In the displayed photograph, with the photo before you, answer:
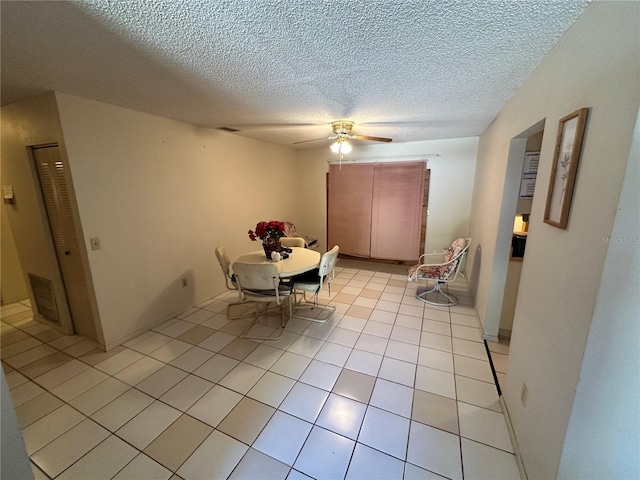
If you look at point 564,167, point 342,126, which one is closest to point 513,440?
point 564,167

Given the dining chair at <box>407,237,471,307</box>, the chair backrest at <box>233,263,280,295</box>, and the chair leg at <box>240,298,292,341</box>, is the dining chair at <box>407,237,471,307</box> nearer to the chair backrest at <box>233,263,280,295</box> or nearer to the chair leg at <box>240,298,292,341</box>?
the chair leg at <box>240,298,292,341</box>

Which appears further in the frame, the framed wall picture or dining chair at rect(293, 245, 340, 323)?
dining chair at rect(293, 245, 340, 323)

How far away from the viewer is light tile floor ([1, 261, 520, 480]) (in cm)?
149

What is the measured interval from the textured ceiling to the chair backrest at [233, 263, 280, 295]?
152cm

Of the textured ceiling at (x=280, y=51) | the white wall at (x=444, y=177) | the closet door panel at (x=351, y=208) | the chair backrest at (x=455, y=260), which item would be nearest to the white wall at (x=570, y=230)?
the textured ceiling at (x=280, y=51)

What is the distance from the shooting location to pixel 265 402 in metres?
1.90

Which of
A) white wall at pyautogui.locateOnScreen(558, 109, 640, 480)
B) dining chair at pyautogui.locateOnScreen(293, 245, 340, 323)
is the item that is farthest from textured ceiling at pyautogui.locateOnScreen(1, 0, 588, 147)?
dining chair at pyautogui.locateOnScreen(293, 245, 340, 323)

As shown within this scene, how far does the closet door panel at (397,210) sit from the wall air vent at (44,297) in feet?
15.2

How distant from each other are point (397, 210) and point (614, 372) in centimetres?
393

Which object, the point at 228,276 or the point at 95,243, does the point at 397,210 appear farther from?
the point at 95,243

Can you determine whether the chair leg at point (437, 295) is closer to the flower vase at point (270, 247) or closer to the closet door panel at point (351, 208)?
the closet door panel at point (351, 208)

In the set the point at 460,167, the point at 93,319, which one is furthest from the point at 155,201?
the point at 460,167

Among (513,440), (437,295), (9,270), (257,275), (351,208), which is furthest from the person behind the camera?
(351,208)

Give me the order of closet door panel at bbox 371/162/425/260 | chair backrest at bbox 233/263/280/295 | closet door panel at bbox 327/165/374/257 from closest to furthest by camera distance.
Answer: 1. chair backrest at bbox 233/263/280/295
2. closet door panel at bbox 371/162/425/260
3. closet door panel at bbox 327/165/374/257
